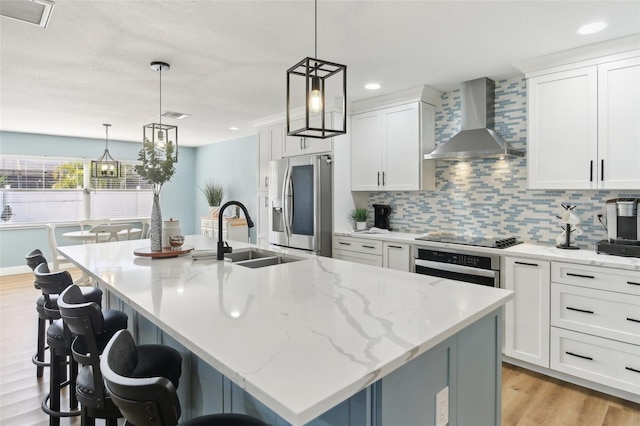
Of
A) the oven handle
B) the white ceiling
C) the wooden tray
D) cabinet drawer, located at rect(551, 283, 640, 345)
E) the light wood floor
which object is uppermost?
the white ceiling

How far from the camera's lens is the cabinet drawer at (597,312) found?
236 cm

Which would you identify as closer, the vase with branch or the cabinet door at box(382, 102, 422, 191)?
the vase with branch

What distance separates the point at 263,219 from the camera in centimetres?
529

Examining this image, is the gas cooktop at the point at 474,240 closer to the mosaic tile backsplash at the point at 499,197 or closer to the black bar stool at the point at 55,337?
the mosaic tile backsplash at the point at 499,197

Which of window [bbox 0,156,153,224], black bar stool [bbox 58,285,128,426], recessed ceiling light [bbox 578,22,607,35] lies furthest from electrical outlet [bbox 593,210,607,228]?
window [bbox 0,156,153,224]

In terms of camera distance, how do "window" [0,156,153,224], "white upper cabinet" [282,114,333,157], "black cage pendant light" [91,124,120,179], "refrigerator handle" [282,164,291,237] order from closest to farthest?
"white upper cabinet" [282,114,333,157], "refrigerator handle" [282,164,291,237], "black cage pendant light" [91,124,120,179], "window" [0,156,153,224]

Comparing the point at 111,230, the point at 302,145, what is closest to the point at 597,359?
the point at 302,145

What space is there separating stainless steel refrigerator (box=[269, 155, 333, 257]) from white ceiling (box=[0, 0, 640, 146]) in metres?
0.82

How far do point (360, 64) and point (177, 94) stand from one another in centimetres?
202

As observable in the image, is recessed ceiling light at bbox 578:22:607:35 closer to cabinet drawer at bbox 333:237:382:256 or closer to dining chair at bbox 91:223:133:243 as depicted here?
cabinet drawer at bbox 333:237:382:256

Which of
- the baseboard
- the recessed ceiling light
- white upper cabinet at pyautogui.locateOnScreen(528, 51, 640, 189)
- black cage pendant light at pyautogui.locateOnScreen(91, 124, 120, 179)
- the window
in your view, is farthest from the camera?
the window

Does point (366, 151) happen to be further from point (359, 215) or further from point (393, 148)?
point (359, 215)

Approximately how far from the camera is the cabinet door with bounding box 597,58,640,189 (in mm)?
2529

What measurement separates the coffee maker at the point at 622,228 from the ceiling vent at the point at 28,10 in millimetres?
3804
